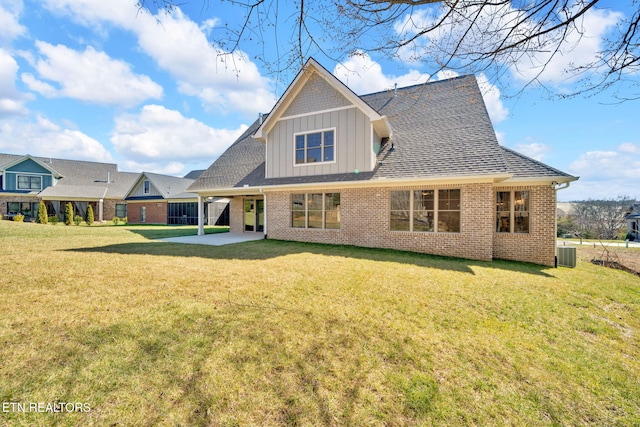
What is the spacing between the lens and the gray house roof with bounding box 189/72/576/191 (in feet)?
29.9

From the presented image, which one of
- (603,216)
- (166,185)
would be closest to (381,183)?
(166,185)

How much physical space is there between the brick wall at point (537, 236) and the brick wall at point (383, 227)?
1108mm

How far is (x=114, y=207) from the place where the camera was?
99.0ft

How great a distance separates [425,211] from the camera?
32.7 ft

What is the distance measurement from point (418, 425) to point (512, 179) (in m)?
9.32

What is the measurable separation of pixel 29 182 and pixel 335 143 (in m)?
33.4

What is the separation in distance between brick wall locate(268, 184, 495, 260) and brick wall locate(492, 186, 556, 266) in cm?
111

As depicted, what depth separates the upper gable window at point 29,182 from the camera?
87.0 feet

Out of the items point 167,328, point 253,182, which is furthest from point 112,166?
point 167,328

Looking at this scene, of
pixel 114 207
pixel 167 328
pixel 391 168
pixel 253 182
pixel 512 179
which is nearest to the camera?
pixel 167 328

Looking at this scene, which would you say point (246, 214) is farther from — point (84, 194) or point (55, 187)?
point (55, 187)

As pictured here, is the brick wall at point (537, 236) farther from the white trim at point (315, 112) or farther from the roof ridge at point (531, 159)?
the white trim at point (315, 112)

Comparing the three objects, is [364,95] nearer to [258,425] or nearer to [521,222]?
[521,222]

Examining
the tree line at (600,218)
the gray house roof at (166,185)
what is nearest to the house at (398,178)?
the gray house roof at (166,185)
